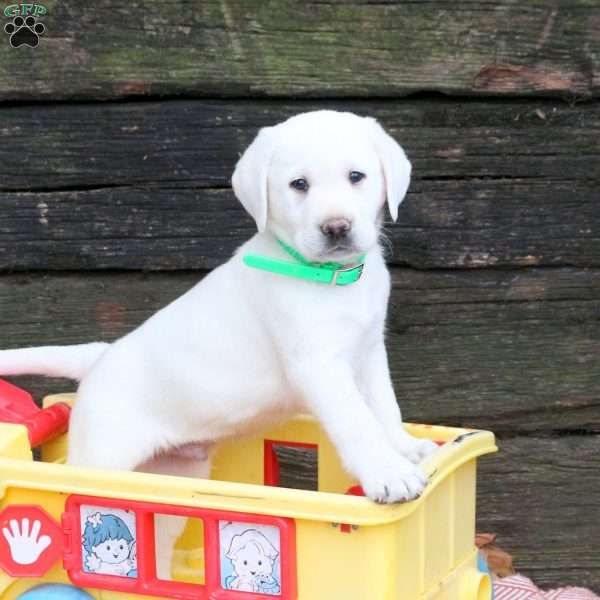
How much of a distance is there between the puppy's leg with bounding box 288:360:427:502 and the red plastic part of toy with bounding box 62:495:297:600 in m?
0.16

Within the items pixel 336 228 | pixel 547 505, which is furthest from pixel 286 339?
pixel 547 505

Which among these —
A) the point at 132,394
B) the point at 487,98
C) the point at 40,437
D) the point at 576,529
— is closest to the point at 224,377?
the point at 132,394

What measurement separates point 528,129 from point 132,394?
119cm

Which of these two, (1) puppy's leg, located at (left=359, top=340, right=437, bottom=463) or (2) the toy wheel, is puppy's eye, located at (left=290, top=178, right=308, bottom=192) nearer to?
(1) puppy's leg, located at (left=359, top=340, right=437, bottom=463)

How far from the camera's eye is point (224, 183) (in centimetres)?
293

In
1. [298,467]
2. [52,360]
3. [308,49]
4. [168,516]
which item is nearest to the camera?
[168,516]

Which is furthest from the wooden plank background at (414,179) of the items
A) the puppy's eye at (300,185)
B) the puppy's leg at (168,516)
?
the puppy's eye at (300,185)

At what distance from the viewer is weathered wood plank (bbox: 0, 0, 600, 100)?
9.33 feet

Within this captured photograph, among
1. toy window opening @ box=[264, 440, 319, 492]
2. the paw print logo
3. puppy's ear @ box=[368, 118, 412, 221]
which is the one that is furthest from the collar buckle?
the paw print logo

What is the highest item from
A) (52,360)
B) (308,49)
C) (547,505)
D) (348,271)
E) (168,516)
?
(308,49)

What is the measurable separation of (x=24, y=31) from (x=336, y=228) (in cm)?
121

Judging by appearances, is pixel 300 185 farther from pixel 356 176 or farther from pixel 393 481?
pixel 393 481

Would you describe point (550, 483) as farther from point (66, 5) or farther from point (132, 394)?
point (66, 5)

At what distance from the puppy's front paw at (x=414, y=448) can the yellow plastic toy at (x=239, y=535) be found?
0.06 meters
